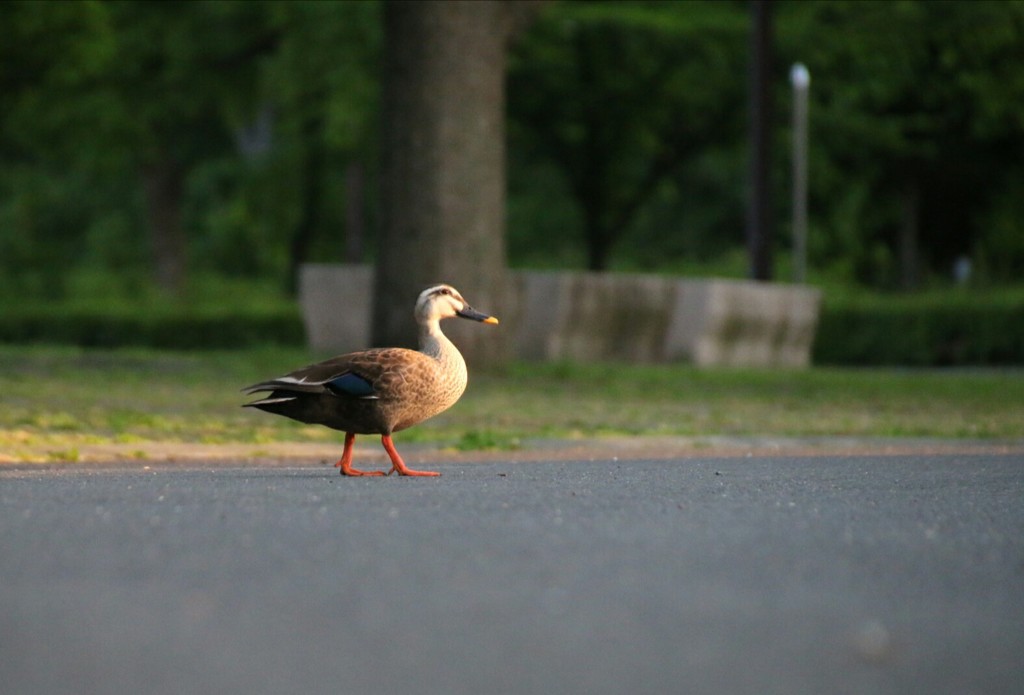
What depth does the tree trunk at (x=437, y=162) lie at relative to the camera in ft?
62.6

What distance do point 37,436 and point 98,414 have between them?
199 centimetres

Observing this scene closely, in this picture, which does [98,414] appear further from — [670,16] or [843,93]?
[843,93]

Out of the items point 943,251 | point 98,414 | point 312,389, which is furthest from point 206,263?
point 312,389

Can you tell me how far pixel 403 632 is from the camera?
4.90 metres

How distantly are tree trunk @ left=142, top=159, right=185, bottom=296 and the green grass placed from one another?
66.2 feet

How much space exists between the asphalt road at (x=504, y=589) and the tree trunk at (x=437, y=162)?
1060 centimetres

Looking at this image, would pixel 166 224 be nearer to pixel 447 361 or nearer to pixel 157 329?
pixel 157 329

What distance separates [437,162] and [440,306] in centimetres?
958

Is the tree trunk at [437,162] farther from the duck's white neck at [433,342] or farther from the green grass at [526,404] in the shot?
the duck's white neck at [433,342]

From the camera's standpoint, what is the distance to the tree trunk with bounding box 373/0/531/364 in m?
19.1

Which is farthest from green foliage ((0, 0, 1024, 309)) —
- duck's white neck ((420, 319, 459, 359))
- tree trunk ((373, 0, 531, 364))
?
duck's white neck ((420, 319, 459, 359))

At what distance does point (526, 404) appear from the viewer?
16.2 meters

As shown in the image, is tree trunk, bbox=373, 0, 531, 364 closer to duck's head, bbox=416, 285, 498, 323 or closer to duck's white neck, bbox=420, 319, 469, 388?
duck's head, bbox=416, 285, 498, 323

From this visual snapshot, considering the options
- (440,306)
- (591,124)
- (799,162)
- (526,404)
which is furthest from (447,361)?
(591,124)
